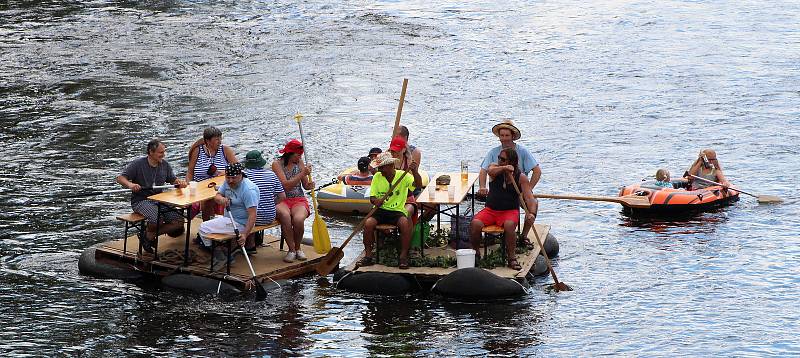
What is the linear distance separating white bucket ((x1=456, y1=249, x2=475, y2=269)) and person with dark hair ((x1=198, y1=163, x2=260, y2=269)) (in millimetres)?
2610

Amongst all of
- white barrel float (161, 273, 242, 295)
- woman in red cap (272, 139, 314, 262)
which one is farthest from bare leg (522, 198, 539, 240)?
white barrel float (161, 273, 242, 295)

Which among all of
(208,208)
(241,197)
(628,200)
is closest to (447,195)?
(241,197)

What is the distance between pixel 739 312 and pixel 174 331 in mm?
7068

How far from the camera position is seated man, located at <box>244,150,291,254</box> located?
16.5 m

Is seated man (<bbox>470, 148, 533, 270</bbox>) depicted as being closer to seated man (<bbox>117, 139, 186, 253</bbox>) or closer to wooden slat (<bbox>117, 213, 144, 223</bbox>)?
seated man (<bbox>117, 139, 186, 253</bbox>)

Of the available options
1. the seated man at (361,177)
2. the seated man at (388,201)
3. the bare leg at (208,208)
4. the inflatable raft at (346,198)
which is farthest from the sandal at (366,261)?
the seated man at (361,177)

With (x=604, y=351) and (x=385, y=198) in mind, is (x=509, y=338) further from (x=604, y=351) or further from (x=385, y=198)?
(x=385, y=198)

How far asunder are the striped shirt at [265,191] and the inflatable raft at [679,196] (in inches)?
292

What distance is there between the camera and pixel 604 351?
14695mm

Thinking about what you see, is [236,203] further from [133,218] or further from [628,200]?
[628,200]

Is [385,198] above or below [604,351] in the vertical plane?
above

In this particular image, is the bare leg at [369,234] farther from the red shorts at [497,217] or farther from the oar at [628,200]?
the oar at [628,200]

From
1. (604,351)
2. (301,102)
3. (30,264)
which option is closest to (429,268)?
(604,351)

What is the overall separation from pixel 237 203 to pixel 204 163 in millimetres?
1568
